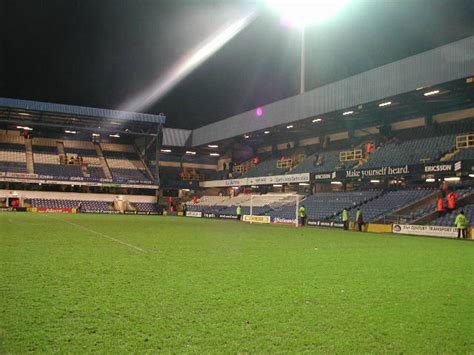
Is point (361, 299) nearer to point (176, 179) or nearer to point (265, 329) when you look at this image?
point (265, 329)

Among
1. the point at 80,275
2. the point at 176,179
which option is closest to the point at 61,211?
the point at 176,179

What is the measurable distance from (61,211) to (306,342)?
46.6m

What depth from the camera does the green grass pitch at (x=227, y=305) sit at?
157 inches

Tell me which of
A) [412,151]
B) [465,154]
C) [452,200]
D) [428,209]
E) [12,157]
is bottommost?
[428,209]

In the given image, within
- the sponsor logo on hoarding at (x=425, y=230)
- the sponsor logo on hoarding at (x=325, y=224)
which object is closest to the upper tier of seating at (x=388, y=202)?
the sponsor logo on hoarding at (x=325, y=224)

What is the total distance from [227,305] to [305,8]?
2910 centimetres

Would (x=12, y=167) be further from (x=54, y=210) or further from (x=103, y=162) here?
(x=103, y=162)

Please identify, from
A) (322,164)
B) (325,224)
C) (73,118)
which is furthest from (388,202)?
(73,118)

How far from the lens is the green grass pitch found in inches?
157

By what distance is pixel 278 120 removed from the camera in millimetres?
38344

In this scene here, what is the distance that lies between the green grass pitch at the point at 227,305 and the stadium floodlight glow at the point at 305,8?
24001mm

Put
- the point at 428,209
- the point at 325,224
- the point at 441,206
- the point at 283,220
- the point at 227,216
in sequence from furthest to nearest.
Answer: the point at 227,216 < the point at 283,220 < the point at 325,224 < the point at 428,209 < the point at 441,206

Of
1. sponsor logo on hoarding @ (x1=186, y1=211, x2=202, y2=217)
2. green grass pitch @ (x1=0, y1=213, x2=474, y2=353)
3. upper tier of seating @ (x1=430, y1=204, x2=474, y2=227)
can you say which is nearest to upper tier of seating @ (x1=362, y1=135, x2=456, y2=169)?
upper tier of seating @ (x1=430, y1=204, x2=474, y2=227)

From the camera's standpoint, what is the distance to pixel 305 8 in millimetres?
30484
